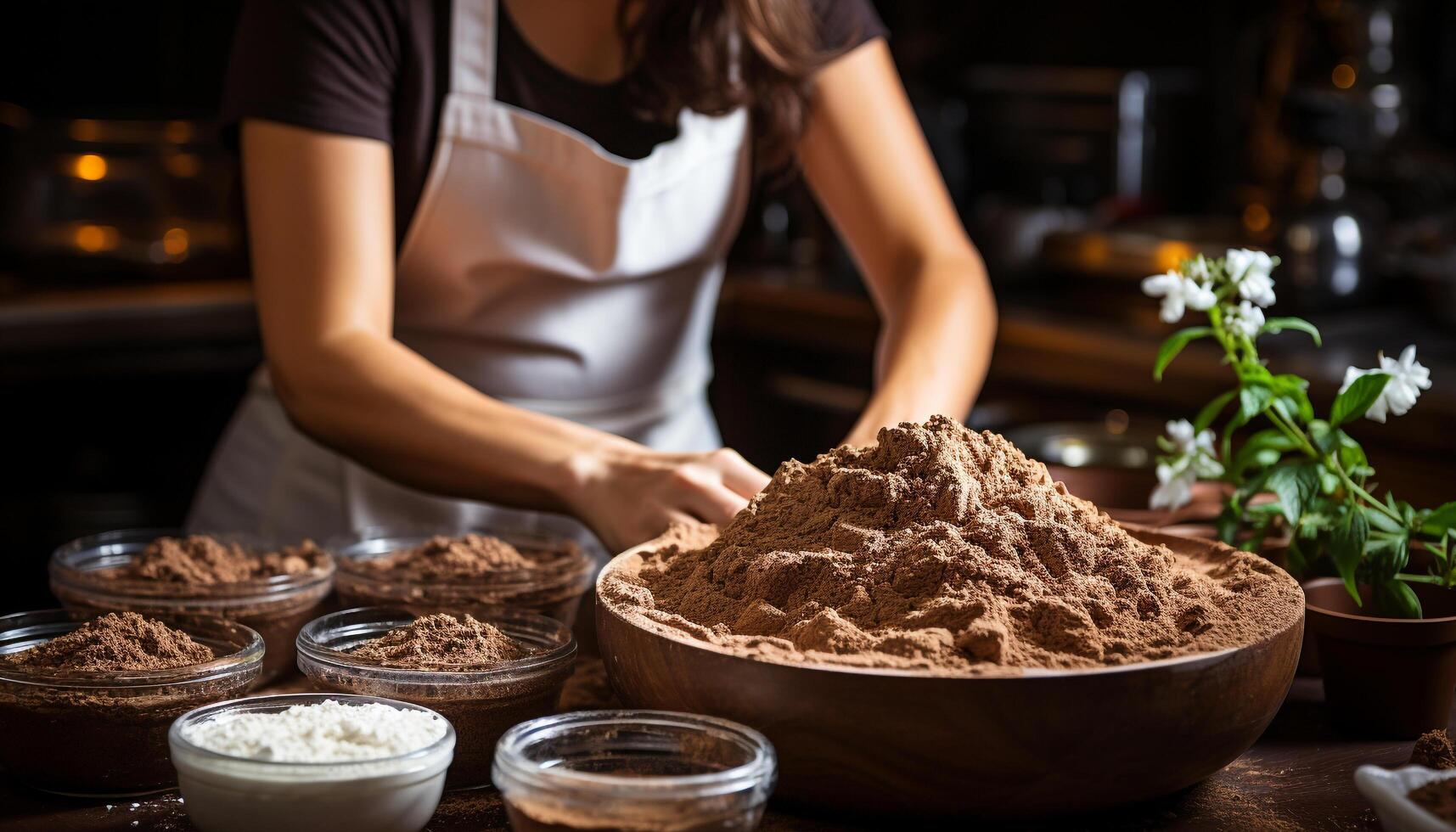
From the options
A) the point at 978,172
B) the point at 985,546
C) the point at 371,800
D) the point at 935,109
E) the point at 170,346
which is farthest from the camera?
the point at 978,172

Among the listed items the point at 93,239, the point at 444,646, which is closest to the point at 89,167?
the point at 93,239

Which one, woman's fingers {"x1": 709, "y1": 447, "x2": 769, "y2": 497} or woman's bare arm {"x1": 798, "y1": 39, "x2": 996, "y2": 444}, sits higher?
woman's bare arm {"x1": 798, "y1": 39, "x2": 996, "y2": 444}

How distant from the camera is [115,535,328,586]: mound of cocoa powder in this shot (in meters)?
1.03

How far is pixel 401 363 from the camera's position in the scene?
1314 mm

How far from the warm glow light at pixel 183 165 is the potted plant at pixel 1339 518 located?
227 cm

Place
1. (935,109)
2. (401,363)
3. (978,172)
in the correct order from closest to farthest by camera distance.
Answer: (401,363) → (935,109) → (978,172)

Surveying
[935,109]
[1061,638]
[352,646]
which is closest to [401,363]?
[352,646]

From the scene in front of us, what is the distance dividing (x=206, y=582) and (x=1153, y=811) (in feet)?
2.15

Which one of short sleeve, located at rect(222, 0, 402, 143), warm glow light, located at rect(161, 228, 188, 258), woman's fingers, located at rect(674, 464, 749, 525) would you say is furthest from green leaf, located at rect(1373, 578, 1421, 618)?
warm glow light, located at rect(161, 228, 188, 258)

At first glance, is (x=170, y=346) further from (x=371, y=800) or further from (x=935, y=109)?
(x=371, y=800)

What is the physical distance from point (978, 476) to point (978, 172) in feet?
8.71

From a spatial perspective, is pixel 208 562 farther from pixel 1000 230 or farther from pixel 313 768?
pixel 1000 230

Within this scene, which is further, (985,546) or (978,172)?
(978,172)

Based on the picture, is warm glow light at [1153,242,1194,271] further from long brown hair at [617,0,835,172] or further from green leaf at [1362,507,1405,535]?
green leaf at [1362,507,1405,535]
